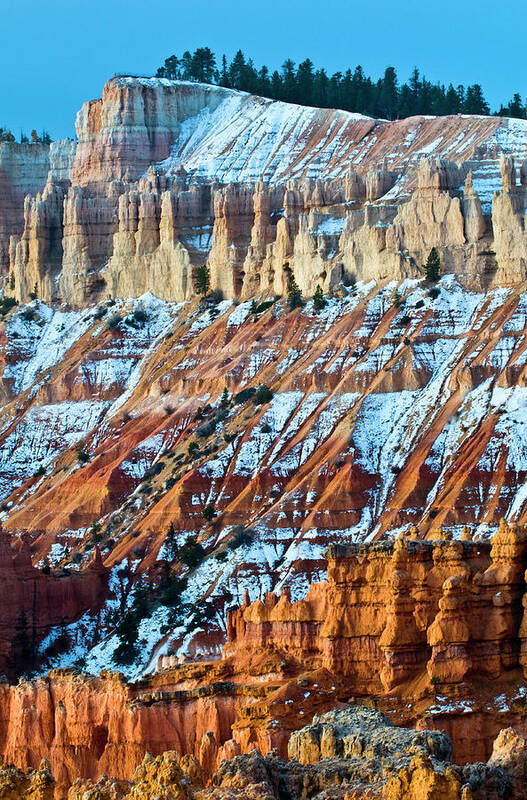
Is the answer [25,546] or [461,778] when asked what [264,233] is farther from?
[461,778]

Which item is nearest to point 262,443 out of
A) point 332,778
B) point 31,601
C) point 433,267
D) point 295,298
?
point 433,267

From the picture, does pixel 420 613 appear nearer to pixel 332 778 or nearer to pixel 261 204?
pixel 332 778

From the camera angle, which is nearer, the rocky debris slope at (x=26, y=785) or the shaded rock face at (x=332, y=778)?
the shaded rock face at (x=332, y=778)

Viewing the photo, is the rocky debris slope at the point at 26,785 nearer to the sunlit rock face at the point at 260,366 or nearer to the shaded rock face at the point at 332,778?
the shaded rock face at the point at 332,778

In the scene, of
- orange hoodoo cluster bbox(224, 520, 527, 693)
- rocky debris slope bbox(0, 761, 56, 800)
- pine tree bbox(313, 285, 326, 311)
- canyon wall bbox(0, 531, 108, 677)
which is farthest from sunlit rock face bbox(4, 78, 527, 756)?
rocky debris slope bbox(0, 761, 56, 800)

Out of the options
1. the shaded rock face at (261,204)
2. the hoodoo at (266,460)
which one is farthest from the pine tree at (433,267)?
the shaded rock face at (261,204)
